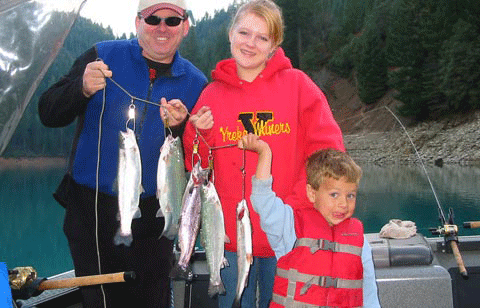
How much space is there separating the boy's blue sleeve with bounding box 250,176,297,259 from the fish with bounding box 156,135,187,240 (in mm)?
433

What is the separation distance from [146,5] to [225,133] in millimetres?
916

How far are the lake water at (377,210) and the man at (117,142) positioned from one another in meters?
11.6

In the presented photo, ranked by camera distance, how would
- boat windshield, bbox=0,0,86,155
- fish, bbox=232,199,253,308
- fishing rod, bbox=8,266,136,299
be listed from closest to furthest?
boat windshield, bbox=0,0,86,155
fishing rod, bbox=8,266,136,299
fish, bbox=232,199,253,308

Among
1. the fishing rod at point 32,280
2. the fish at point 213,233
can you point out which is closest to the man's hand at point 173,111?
the fish at point 213,233

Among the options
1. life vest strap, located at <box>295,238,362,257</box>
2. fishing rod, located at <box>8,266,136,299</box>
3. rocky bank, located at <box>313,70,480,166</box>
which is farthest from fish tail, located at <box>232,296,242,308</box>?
rocky bank, located at <box>313,70,480,166</box>

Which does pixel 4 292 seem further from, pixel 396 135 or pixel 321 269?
pixel 396 135

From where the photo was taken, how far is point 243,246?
3.05m

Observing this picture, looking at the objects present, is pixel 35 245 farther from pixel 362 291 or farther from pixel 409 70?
pixel 409 70

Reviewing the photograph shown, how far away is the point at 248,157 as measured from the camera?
10.8ft

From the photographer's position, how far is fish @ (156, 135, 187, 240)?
3.10 m

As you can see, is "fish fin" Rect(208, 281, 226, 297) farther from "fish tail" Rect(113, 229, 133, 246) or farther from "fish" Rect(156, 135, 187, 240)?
"fish tail" Rect(113, 229, 133, 246)

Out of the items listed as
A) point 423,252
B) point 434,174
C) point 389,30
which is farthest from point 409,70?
point 423,252

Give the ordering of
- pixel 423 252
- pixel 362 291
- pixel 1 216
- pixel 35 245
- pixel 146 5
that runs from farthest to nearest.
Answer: pixel 1 216 < pixel 35 245 < pixel 423 252 < pixel 146 5 < pixel 362 291

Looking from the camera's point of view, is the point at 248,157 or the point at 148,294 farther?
the point at 148,294
